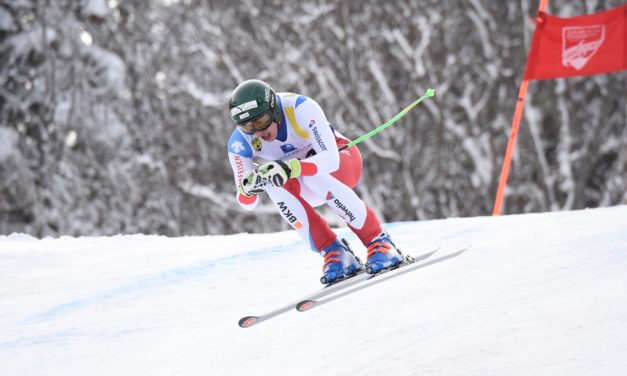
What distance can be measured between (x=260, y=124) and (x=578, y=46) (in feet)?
20.4

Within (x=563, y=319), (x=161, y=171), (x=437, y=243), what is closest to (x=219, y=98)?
(x=161, y=171)

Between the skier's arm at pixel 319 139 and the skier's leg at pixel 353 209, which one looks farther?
the skier's leg at pixel 353 209

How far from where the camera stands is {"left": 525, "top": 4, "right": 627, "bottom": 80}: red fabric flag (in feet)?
31.4

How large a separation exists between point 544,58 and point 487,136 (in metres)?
7.17

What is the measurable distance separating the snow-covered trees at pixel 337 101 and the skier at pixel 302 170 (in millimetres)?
11854

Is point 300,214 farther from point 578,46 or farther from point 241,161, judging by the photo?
point 578,46

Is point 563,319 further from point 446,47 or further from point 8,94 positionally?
point 8,94

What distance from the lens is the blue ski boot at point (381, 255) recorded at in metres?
4.88

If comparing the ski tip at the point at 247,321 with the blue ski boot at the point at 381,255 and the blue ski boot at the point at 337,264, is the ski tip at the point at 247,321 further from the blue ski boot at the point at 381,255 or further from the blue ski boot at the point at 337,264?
the blue ski boot at the point at 381,255

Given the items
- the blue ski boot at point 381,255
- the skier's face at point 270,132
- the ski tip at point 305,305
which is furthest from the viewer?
the blue ski boot at point 381,255

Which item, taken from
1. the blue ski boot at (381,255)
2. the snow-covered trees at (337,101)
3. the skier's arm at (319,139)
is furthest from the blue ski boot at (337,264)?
the snow-covered trees at (337,101)

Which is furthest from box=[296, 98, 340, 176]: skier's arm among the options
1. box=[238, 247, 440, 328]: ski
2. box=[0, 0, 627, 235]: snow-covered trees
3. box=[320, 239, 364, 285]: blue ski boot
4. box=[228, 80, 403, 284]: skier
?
box=[0, 0, 627, 235]: snow-covered trees

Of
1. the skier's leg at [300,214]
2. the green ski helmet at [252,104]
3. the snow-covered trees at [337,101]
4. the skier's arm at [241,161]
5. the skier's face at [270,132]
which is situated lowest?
the snow-covered trees at [337,101]

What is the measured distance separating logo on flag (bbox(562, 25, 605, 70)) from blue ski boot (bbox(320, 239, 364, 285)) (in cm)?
575
